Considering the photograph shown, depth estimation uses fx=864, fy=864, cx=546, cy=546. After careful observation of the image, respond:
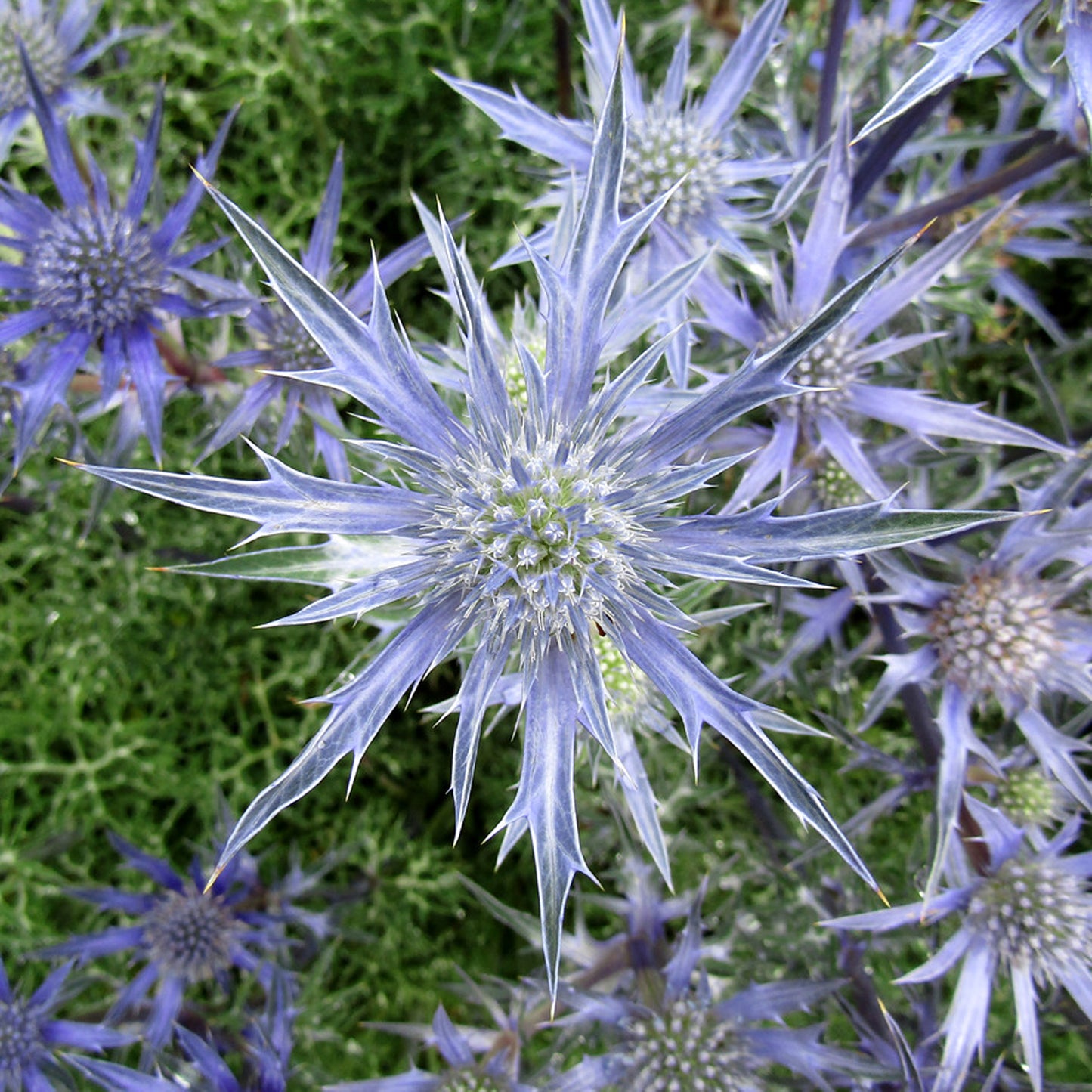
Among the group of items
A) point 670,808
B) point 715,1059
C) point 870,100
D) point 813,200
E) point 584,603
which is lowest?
point 715,1059

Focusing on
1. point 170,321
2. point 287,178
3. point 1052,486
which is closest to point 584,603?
point 1052,486

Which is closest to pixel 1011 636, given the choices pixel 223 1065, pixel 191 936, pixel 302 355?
pixel 302 355

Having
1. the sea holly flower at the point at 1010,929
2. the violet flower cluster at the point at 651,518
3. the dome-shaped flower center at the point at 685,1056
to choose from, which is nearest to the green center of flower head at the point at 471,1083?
the violet flower cluster at the point at 651,518

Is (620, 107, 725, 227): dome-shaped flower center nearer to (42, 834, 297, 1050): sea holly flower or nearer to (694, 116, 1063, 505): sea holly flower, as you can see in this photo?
(694, 116, 1063, 505): sea holly flower

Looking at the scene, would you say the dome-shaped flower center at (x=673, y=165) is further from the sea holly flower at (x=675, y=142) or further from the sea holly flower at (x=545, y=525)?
the sea holly flower at (x=545, y=525)

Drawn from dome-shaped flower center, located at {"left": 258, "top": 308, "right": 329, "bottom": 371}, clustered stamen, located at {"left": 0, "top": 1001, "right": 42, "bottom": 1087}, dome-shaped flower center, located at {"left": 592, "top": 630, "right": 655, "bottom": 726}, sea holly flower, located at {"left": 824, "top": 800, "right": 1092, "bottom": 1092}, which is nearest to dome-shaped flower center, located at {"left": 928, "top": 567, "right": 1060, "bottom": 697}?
sea holly flower, located at {"left": 824, "top": 800, "right": 1092, "bottom": 1092}

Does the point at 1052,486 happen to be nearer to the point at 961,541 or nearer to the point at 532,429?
the point at 961,541
